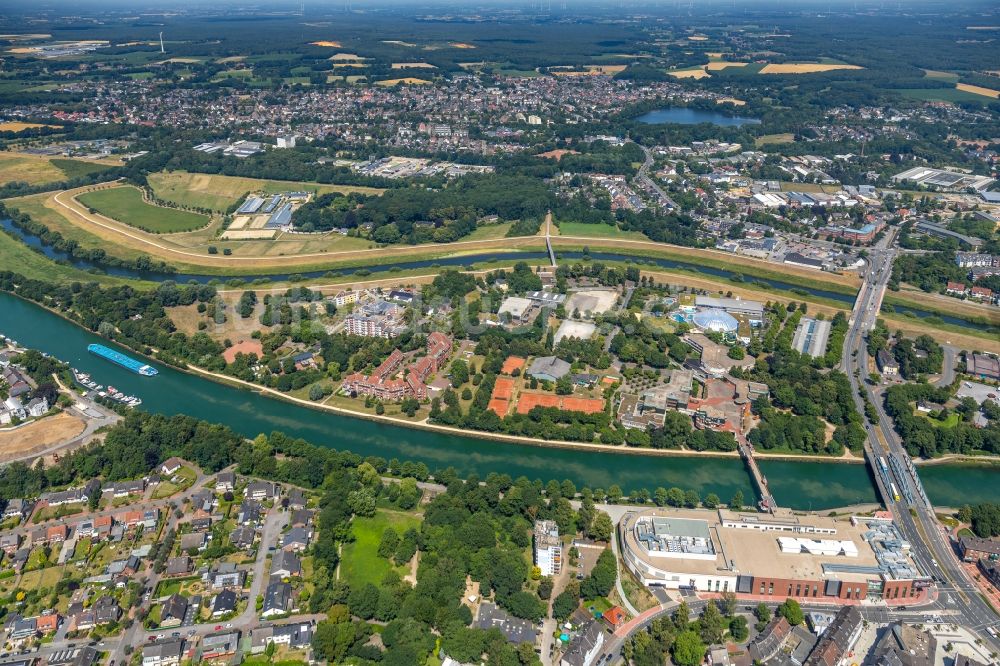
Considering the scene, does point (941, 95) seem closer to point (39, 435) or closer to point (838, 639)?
point (838, 639)

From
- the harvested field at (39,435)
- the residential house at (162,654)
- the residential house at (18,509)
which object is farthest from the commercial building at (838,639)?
the harvested field at (39,435)

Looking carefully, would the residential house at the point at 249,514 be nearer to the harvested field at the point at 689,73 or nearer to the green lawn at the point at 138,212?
the green lawn at the point at 138,212

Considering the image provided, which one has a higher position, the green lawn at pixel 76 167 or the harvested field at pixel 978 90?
the harvested field at pixel 978 90

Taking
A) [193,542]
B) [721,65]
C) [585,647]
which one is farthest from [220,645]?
[721,65]

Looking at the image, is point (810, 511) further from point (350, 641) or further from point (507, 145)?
point (507, 145)

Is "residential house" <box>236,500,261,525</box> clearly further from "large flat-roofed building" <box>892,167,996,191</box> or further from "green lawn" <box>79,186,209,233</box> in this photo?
"large flat-roofed building" <box>892,167,996,191</box>
